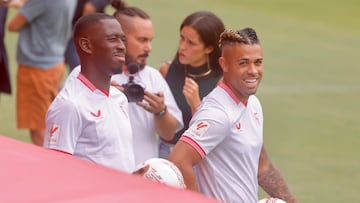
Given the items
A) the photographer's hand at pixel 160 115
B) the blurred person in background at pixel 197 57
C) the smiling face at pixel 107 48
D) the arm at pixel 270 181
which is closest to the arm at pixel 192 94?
the blurred person in background at pixel 197 57

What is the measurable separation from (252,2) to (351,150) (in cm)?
835

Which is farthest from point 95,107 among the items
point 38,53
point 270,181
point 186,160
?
point 38,53

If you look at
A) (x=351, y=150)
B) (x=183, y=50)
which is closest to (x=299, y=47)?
(x=351, y=150)

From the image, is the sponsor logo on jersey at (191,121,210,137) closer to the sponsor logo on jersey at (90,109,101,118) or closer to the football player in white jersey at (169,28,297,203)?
the football player in white jersey at (169,28,297,203)

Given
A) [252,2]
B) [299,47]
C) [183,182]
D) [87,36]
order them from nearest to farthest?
[183,182] → [87,36] → [299,47] → [252,2]

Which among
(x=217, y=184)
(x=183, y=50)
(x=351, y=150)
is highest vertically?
(x=183, y=50)

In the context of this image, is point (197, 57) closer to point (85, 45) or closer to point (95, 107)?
point (85, 45)

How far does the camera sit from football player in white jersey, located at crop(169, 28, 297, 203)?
21.4 feet

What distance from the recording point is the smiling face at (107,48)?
670 centimetres

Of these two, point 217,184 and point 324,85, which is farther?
point 324,85

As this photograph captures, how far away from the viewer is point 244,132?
21.8 feet

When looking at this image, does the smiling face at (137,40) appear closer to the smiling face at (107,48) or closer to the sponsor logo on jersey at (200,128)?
the smiling face at (107,48)

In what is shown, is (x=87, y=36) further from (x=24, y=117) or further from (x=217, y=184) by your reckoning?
(x=24, y=117)

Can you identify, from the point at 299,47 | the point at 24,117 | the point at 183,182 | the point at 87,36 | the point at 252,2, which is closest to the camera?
the point at 183,182
